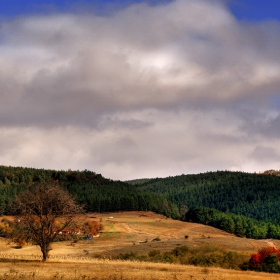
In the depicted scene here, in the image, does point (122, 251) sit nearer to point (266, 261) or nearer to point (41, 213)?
point (266, 261)

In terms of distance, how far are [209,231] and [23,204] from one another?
14490cm

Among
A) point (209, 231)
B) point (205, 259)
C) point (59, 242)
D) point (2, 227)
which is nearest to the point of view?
point (205, 259)

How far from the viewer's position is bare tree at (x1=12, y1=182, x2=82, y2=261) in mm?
59050

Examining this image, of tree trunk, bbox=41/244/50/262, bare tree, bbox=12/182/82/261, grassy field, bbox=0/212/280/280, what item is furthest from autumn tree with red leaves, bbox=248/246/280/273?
tree trunk, bbox=41/244/50/262

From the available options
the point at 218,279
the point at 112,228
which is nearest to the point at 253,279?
the point at 218,279

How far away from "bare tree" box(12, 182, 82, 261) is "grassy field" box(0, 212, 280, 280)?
120 inches

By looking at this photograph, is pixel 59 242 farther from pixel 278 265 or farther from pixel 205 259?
pixel 278 265

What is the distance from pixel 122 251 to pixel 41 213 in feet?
156

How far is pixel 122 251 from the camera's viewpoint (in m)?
103

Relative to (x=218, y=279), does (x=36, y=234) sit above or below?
above

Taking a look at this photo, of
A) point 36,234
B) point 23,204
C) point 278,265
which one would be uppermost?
point 23,204

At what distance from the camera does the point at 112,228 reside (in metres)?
173

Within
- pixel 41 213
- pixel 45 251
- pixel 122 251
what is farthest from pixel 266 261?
pixel 122 251

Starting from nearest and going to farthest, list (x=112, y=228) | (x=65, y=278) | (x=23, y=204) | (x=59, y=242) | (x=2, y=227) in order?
(x=65, y=278)
(x=23, y=204)
(x=59, y=242)
(x=2, y=227)
(x=112, y=228)
